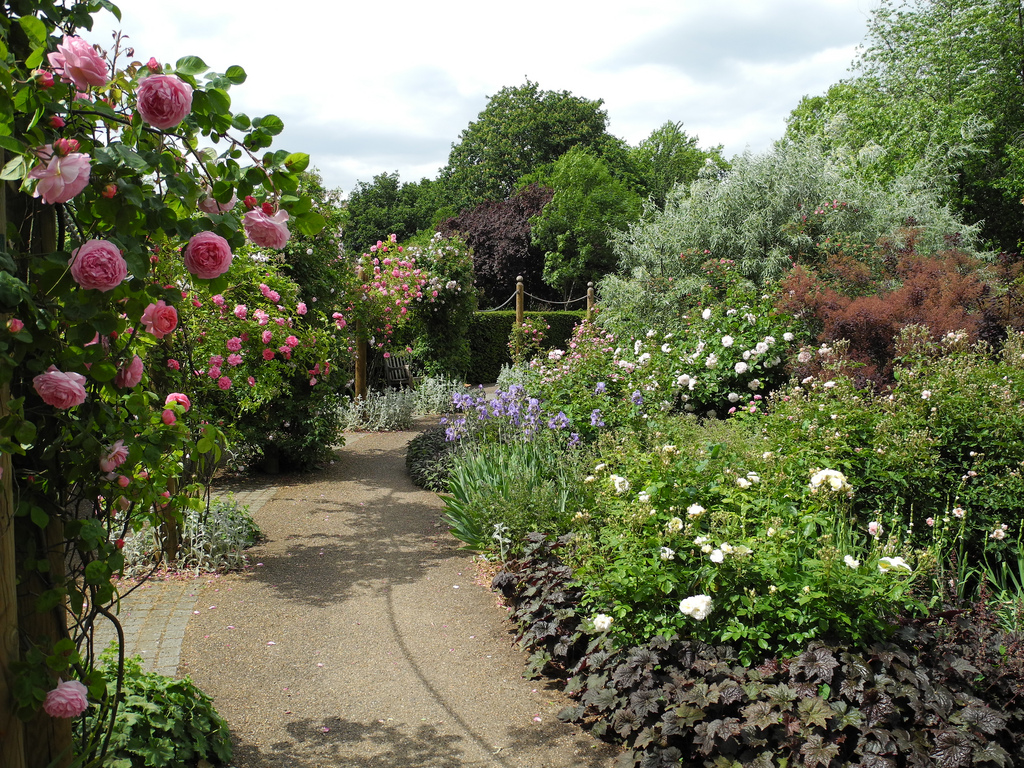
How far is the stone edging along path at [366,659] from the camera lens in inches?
115

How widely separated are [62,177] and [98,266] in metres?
0.19

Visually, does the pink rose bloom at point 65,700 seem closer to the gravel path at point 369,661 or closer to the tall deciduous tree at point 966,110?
the gravel path at point 369,661

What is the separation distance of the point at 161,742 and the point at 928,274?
7.56m

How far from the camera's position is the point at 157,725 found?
244 cm

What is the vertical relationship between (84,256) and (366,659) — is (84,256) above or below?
above

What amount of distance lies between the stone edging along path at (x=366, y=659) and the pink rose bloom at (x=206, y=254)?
6.65ft

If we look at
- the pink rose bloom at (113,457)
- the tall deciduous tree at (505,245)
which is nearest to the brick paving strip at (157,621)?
the pink rose bloom at (113,457)

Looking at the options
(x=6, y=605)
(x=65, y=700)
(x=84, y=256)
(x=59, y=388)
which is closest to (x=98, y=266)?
(x=84, y=256)

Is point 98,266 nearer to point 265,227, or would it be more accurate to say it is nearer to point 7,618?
point 265,227

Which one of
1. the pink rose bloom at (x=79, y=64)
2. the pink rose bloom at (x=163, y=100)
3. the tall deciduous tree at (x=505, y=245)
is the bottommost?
the pink rose bloom at (x=163, y=100)

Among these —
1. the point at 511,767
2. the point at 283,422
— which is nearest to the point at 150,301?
the point at 511,767

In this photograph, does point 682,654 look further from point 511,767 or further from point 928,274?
point 928,274

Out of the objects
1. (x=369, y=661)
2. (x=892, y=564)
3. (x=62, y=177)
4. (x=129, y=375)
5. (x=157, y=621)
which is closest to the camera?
(x=62, y=177)

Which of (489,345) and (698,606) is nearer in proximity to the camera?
(698,606)
